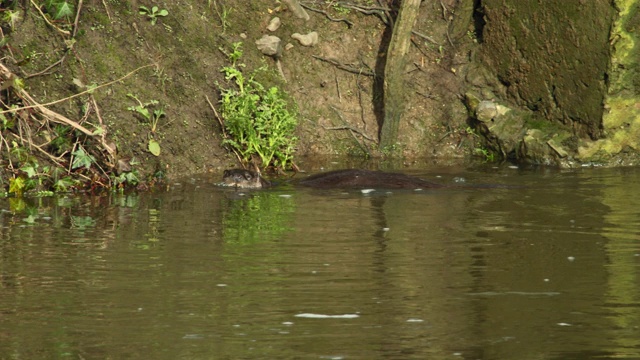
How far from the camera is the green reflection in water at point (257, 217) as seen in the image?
8484 millimetres

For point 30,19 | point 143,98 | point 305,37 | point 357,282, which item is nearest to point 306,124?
point 305,37

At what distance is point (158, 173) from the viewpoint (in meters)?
11.5

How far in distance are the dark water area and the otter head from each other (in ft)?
1.17

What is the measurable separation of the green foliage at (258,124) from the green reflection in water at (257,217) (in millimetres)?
1539

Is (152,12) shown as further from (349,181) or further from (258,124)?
→ (349,181)

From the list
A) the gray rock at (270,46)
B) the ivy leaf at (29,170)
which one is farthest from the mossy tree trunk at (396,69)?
the ivy leaf at (29,170)

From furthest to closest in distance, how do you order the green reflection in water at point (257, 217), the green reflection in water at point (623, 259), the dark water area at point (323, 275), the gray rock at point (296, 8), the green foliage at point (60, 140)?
the gray rock at point (296, 8) → the green foliage at point (60, 140) → the green reflection in water at point (257, 217) → the green reflection in water at point (623, 259) → the dark water area at point (323, 275)

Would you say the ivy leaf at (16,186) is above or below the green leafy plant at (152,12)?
below

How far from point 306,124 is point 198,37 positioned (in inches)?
64.5

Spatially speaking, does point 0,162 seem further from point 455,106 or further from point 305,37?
point 455,106

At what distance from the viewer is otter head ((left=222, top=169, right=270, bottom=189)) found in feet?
36.5

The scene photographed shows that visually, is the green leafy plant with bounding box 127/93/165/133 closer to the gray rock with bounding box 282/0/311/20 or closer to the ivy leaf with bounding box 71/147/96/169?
the ivy leaf with bounding box 71/147/96/169

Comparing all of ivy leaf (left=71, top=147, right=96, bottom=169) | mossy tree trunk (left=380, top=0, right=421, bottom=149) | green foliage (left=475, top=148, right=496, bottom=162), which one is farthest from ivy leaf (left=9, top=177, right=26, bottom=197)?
green foliage (left=475, top=148, right=496, bottom=162)

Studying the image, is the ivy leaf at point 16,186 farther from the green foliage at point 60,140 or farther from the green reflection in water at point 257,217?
the green reflection in water at point 257,217
